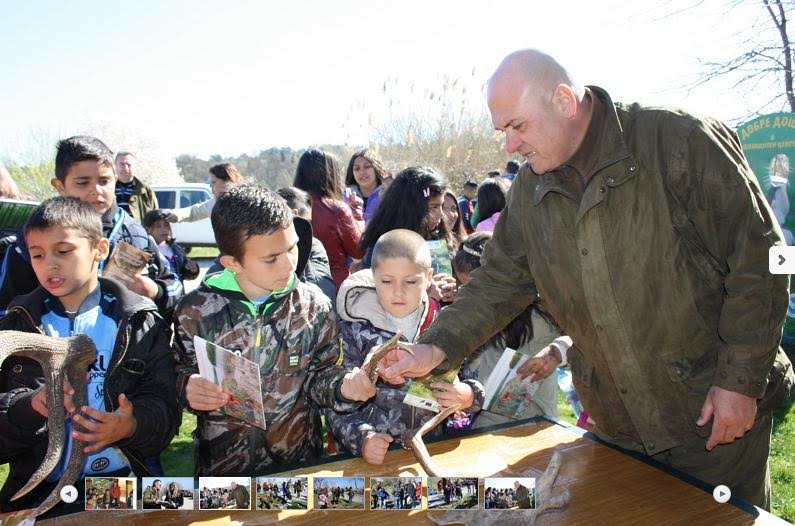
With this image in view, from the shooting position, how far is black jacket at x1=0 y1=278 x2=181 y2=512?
6.40 feet

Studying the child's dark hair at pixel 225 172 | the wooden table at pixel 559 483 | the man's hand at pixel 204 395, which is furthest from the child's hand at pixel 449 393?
the child's dark hair at pixel 225 172

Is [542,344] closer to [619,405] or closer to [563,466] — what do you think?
[619,405]

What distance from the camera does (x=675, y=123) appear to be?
1.84 m

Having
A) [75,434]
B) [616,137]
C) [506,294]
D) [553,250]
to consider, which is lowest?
[75,434]

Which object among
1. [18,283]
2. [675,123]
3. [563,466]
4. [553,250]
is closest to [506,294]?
[553,250]

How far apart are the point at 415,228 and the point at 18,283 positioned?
6.65 ft

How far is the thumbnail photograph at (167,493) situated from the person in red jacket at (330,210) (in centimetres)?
291

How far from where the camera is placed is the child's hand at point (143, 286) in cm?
288

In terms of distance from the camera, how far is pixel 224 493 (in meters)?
1.55

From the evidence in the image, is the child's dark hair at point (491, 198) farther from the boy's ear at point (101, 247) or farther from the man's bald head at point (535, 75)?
the boy's ear at point (101, 247)

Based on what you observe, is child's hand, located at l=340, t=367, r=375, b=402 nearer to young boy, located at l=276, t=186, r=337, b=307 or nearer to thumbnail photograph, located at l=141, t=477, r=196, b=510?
thumbnail photograph, located at l=141, t=477, r=196, b=510

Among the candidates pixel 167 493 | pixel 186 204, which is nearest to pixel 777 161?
pixel 167 493

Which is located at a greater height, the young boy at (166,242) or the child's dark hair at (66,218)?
the child's dark hair at (66,218)

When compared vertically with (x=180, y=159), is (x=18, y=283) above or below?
below
